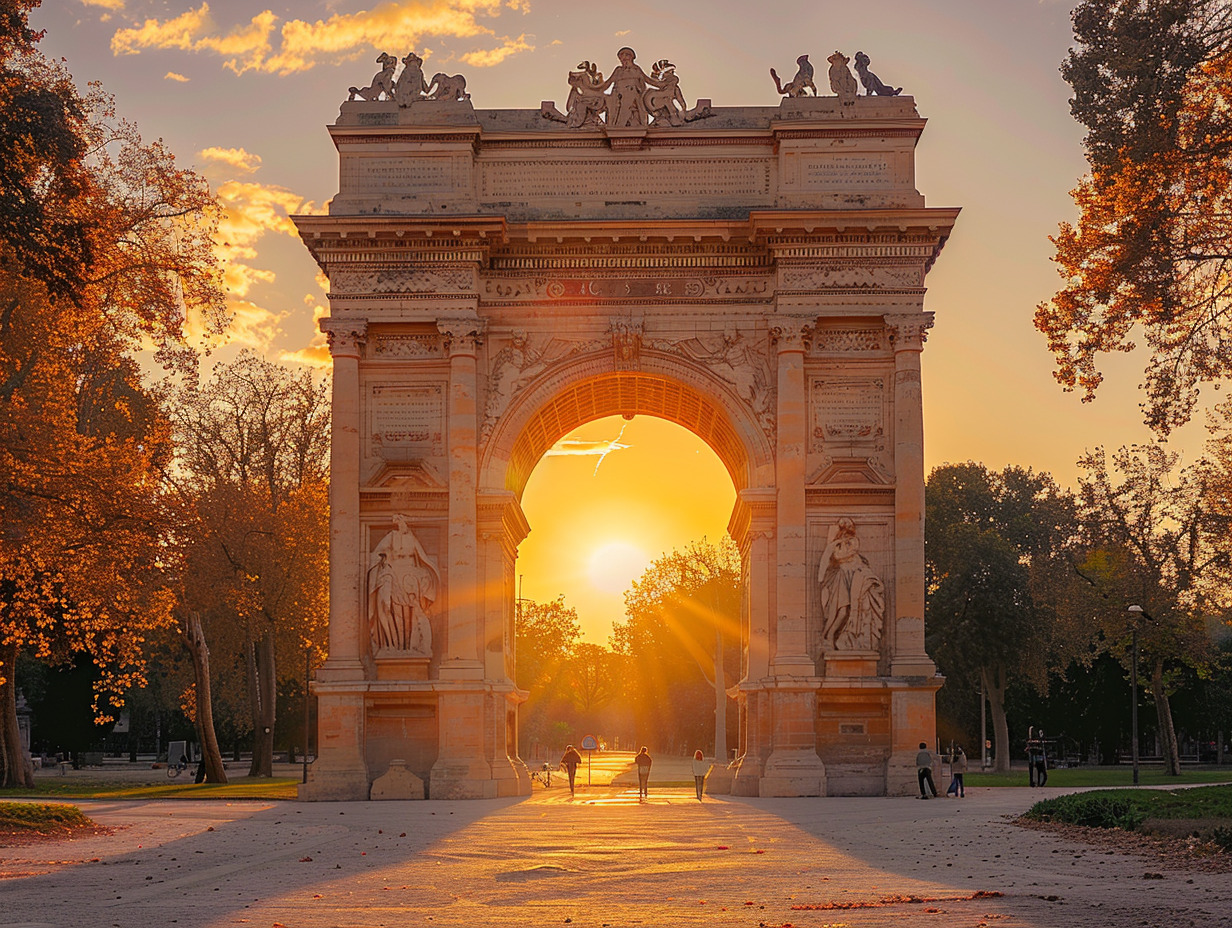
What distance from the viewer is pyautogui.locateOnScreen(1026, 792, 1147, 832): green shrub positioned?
21047mm

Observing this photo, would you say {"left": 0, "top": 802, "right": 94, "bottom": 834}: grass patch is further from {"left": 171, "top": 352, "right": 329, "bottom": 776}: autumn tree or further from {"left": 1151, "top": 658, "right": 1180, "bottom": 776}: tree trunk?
{"left": 1151, "top": 658, "right": 1180, "bottom": 776}: tree trunk

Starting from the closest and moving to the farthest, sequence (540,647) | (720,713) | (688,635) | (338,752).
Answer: (338,752)
(720,713)
(688,635)
(540,647)

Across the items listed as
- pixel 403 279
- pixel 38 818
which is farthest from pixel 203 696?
pixel 38 818

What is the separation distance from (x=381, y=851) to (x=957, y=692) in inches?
2405

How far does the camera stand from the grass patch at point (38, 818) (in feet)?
74.8

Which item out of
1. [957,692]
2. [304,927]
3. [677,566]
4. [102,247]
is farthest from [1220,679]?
[304,927]

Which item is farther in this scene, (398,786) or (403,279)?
(403,279)

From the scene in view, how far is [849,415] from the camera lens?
3709cm

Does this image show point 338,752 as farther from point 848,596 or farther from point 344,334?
point 848,596

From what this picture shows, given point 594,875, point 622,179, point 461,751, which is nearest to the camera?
point 594,875

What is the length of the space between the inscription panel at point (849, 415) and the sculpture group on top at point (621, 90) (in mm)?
7898

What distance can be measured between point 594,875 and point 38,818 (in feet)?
36.2

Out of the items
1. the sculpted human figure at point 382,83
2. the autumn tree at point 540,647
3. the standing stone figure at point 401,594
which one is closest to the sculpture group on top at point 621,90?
the sculpted human figure at point 382,83

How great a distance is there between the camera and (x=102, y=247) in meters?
28.0
